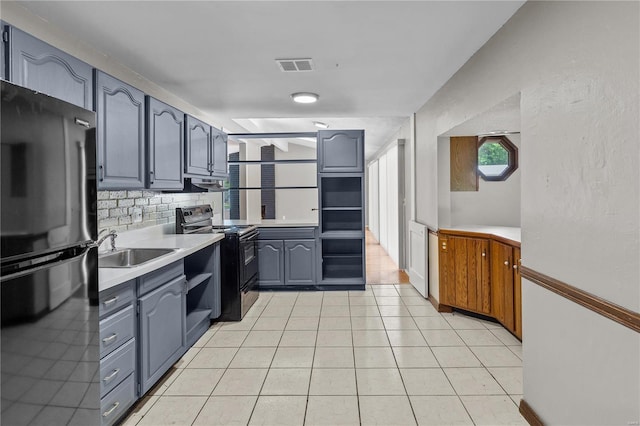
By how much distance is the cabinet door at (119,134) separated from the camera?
83.4 inches

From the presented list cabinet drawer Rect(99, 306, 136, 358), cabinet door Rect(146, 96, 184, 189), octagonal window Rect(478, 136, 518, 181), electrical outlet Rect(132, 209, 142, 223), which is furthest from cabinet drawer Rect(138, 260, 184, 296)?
octagonal window Rect(478, 136, 518, 181)

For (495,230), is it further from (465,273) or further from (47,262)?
(47,262)

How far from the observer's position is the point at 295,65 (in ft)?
9.39

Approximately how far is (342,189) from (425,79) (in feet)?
6.84

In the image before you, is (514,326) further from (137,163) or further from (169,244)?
(137,163)

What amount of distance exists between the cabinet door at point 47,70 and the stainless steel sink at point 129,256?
1009 millimetres

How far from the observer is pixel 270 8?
2.01 m

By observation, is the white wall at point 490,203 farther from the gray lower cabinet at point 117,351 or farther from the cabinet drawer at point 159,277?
the gray lower cabinet at point 117,351

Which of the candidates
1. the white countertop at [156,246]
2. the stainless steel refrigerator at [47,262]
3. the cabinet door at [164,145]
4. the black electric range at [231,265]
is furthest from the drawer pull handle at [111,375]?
the black electric range at [231,265]

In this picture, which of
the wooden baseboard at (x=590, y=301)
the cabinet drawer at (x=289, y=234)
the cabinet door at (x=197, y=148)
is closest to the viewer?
the wooden baseboard at (x=590, y=301)

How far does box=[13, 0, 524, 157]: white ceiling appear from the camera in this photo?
2021mm

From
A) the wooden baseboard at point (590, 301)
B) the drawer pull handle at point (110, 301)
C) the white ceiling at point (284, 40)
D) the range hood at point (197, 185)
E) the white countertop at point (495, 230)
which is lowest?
the drawer pull handle at point (110, 301)

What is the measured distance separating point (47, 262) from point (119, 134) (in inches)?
49.0

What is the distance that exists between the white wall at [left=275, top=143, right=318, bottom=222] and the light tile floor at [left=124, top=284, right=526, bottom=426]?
455cm
